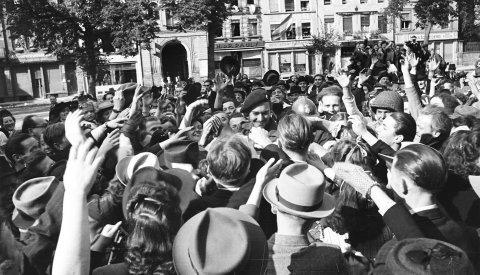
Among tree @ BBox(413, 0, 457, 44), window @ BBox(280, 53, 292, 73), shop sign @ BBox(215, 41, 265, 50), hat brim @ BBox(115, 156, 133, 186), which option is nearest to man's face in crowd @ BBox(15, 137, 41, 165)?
hat brim @ BBox(115, 156, 133, 186)

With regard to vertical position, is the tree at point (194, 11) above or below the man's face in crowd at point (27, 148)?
above

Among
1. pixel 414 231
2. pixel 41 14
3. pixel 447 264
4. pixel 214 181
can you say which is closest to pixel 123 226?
pixel 214 181

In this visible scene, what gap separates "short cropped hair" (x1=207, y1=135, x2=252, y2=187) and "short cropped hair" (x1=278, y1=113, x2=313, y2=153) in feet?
1.49

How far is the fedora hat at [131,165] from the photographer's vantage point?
305 centimetres

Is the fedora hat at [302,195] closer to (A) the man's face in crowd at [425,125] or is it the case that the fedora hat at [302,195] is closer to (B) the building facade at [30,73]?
(A) the man's face in crowd at [425,125]

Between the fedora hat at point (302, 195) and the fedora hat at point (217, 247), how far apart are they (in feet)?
1.06

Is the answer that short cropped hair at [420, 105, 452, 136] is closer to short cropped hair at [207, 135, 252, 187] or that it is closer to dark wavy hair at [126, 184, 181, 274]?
short cropped hair at [207, 135, 252, 187]

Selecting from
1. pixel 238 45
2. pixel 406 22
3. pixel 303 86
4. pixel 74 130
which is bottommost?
pixel 303 86

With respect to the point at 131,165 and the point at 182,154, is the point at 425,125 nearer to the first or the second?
the point at 182,154

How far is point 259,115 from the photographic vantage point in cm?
500

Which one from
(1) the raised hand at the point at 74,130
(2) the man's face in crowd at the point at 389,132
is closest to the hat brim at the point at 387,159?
(2) the man's face in crowd at the point at 389,132

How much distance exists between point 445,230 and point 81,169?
1681 mm

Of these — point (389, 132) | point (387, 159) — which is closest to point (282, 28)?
point (389, 132)

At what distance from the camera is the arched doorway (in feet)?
138
